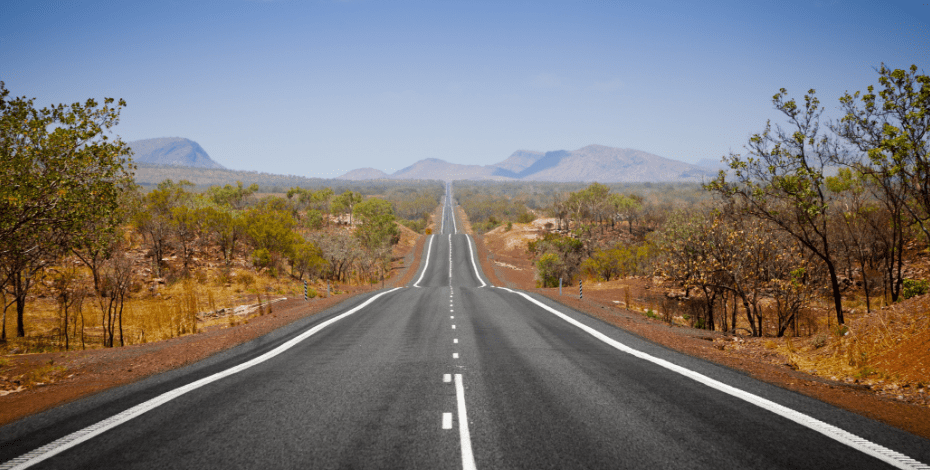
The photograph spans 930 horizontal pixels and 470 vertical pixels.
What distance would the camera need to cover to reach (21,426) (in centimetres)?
552

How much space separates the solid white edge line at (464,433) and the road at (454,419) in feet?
0.08

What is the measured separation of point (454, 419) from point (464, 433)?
464mm

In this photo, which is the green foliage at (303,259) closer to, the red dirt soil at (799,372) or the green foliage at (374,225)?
the green foliage at (374,225)

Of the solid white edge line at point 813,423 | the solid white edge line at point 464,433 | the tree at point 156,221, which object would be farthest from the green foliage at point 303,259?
the solid white edge line at point 813,423

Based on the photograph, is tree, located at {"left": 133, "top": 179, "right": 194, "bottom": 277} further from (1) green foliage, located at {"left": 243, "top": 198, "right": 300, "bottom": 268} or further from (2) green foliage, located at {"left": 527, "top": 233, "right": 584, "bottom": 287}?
(2) green foliage, located at {"left": 527, "top": 233, "right": 584, "bottom": 287}

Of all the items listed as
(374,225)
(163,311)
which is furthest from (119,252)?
(374,225)

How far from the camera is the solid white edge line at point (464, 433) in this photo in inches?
170

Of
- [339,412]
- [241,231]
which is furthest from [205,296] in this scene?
[339,412]

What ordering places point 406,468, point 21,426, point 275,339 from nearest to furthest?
1. point 406,468
2. point 21,426
3. point 275,339

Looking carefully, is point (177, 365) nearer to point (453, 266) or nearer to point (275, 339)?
point (275, 339)

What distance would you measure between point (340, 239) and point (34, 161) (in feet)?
125

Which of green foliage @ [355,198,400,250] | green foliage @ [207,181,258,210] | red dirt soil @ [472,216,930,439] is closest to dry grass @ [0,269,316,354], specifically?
red dirt soil @ [472,216,930,439]

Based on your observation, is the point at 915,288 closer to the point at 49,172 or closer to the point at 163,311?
the point at 49,172

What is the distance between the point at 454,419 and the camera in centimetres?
551
